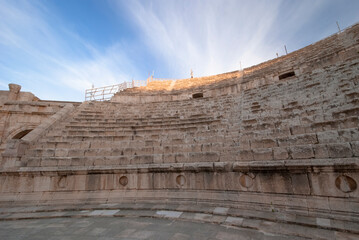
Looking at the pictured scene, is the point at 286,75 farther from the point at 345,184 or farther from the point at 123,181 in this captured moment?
the point at 123,181

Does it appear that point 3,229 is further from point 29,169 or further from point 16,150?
point 16,150

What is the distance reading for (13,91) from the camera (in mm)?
14016

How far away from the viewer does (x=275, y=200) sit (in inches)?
151

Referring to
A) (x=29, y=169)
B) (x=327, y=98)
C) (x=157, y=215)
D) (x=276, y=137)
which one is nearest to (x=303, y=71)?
(x=327, y=98)

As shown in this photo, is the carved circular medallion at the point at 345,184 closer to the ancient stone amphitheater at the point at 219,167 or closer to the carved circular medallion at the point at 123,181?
the ancient stone amphitheater at the point at 219,167

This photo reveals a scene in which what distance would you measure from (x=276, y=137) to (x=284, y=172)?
1.35 m

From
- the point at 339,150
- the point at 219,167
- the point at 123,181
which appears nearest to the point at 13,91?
the point at 123,181

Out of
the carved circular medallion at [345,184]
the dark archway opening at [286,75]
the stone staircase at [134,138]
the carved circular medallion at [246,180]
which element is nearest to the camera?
the carved circular medallion at [345,184]

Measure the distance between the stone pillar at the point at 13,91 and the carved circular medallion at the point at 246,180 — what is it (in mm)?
17761

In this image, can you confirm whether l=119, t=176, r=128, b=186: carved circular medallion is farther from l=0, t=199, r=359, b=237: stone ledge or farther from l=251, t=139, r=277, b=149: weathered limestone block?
l=251, t=139, r=277, b=149: weathered limestone block

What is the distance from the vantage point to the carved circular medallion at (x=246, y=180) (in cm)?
423

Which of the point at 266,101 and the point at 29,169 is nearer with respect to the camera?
the point at 29,169

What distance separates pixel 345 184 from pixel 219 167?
95.9 inches

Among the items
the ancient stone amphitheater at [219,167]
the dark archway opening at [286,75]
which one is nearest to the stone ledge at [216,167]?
the ancient stone amphitheater at [219,167]
